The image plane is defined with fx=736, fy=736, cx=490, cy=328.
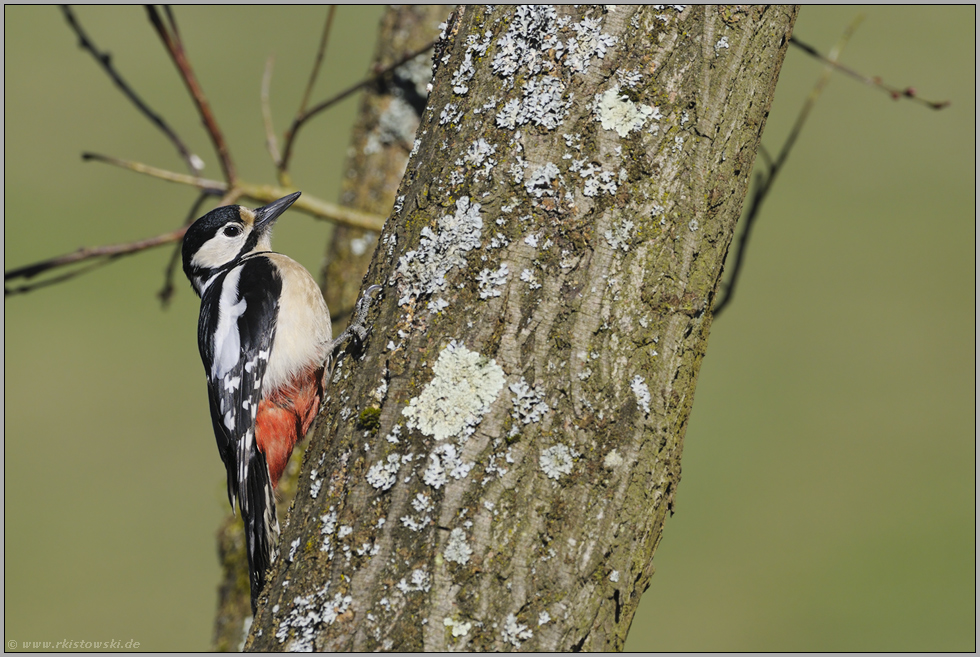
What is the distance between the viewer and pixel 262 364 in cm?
321

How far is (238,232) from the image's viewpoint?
3787 millimetres

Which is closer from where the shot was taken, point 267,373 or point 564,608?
point 564,608

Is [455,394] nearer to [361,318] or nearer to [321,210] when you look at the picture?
[361,318]

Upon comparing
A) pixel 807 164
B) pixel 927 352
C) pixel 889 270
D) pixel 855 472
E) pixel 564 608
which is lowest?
pixel 855 472

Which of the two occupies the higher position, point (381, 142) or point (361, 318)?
point (381, 142)

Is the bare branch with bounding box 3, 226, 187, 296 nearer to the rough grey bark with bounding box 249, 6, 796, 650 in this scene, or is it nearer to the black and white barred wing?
the black and white barred wing

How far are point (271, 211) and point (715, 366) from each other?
21.3 ft

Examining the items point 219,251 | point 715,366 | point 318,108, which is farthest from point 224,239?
point 715,366

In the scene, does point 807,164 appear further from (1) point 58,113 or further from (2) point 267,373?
(1) point 58,113

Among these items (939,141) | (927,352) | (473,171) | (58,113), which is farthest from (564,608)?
(58,113)

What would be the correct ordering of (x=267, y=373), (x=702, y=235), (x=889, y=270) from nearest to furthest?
(x=702, y=235)
(x=267, y=373)
(x=889, y=270)

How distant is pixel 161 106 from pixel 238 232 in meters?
8.41

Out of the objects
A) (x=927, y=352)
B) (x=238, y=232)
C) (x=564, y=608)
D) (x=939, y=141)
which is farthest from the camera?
(x=939, y=141)

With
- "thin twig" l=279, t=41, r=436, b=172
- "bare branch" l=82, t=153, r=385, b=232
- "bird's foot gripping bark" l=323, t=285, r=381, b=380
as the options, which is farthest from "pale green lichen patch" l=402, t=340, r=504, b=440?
"thin twig" l=279, t=41, r=436, b=172
